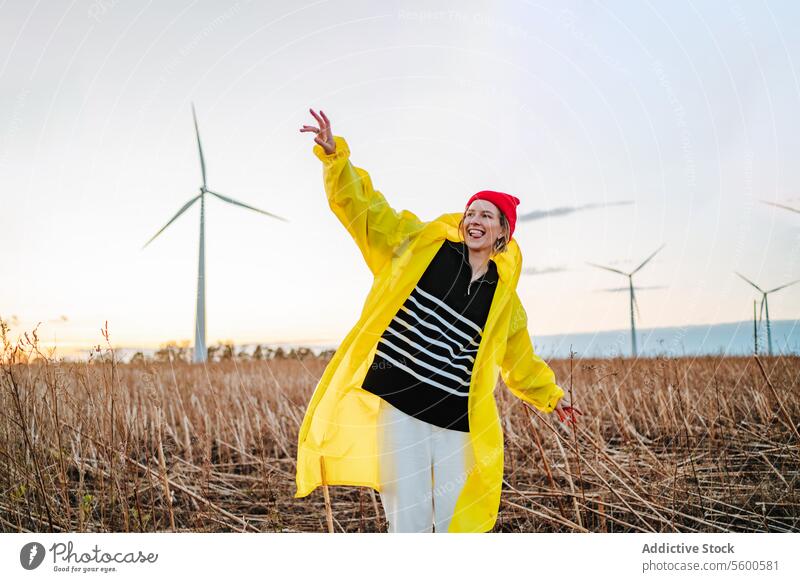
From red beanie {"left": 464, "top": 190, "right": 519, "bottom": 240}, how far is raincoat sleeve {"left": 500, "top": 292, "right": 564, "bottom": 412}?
1.30ft

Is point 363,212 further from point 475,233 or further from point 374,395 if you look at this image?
point 374,395

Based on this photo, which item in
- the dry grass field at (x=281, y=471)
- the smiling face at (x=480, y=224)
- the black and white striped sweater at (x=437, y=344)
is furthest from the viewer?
the dry grass field at (x=281, y=471)

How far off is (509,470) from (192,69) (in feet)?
11.2

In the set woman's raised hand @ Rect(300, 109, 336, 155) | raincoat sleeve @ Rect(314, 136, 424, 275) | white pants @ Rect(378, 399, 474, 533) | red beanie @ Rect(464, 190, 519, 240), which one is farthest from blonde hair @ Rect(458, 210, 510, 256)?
white pants @ Rect(378, 399, 474, 533)

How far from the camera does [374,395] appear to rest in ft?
9.29

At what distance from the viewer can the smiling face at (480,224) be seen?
9.46ft

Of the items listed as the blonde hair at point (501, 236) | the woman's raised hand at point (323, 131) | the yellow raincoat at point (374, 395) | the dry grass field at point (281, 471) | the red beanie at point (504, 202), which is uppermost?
the woman's raised hand at point (323, 131)

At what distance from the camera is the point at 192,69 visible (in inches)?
158

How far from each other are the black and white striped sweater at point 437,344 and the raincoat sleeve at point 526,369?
0.28 metres

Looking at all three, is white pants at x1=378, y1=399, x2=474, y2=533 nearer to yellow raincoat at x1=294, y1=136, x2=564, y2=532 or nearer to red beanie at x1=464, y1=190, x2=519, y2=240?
yellow raincoat at x1=294, y1=136, x2=564, y2=532

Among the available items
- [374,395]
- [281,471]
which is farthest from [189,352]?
[374,395]

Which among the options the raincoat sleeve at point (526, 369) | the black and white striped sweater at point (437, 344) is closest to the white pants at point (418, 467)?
the black and white striped sweater at point (437, 344)

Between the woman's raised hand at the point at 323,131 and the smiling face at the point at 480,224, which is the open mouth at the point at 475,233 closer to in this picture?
the smiling face at the point at 480,224

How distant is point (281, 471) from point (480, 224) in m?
2.50
